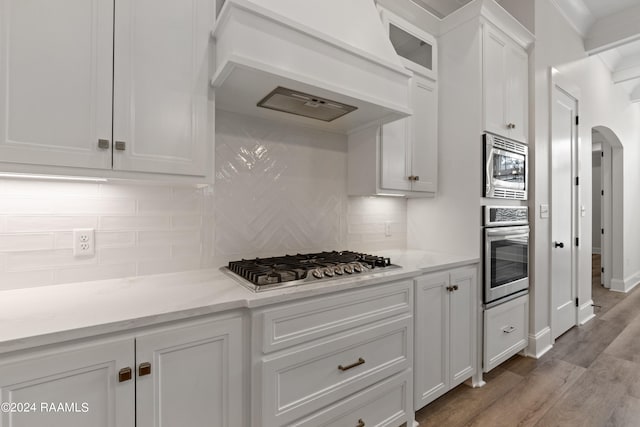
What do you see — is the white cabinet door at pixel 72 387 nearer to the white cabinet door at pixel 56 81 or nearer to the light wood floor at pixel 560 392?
the white cabinet door at pixel 56 81

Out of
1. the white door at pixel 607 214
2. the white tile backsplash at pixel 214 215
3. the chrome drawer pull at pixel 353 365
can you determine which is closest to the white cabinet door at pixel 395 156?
the white tile backsplash at pixel 214 215

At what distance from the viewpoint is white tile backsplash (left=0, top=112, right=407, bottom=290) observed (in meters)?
1.34

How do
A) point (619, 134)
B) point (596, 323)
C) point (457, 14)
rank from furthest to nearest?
1. point (619, 134)
2. point (596, 323)
3. point (457, 14)

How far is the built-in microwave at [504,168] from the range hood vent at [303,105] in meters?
1.20

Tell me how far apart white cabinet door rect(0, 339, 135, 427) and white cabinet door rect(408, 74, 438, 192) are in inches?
80.6

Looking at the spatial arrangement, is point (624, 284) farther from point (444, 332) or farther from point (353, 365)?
point (353, 365)

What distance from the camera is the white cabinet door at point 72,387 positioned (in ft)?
2.81

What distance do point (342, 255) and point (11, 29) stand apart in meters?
1.81

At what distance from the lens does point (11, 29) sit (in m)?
1.02

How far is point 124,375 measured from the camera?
0.99 m

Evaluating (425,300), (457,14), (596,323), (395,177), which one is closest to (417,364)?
(425,300)

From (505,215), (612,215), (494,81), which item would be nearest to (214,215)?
(505,215)

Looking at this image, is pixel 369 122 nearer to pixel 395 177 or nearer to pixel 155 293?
pixel 395 177

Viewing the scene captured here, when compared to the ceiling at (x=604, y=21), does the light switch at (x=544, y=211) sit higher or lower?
lower
